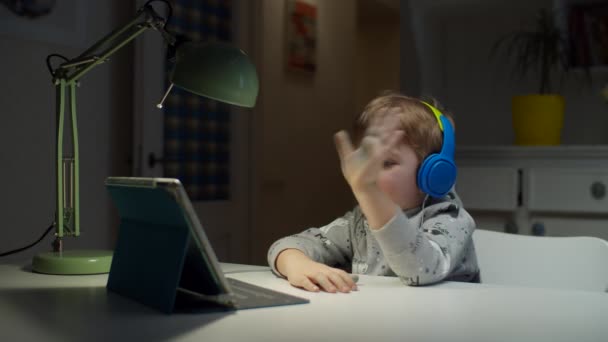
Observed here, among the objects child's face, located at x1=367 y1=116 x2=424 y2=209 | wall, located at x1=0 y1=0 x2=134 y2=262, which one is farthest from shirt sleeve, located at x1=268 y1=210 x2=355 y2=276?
wall, located at x1=0 y1=0 x2=134 y2=262

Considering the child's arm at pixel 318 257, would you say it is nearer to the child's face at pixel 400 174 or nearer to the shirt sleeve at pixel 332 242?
the shirt sleeve at pixel 332 242

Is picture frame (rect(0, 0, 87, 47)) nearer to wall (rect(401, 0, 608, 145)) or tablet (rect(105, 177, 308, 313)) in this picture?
wall (rect(401, 0, 608, 145))

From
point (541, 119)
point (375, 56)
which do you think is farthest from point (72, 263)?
point (375, 56)

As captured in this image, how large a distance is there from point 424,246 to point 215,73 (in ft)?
1.20

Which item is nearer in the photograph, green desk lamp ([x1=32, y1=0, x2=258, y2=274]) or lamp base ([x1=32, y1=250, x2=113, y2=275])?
green desk lamp ([x1=32, y1=0, x2=258, y2=274])

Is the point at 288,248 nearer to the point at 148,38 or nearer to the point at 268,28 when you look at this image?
the point at 148,38

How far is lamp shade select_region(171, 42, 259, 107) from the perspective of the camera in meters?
0.85

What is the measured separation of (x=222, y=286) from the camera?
29.1 inches

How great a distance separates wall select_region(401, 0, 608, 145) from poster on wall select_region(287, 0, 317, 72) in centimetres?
101

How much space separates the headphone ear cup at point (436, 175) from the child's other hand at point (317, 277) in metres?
0.22

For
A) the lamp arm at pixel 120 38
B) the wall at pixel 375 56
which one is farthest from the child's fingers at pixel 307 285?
the wall at pixel 375 56

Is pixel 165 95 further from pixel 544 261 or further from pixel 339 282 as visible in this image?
pixel 544 261

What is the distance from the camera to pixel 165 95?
101 centimetres

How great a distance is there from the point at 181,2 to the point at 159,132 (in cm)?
59
